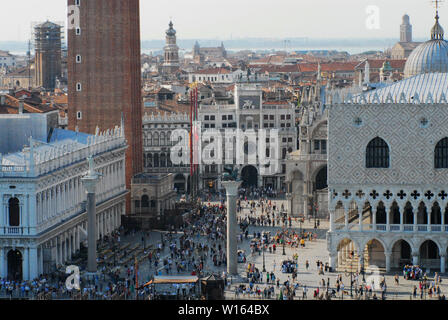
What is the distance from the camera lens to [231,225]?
5259 cm

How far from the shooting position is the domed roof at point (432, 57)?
6281cm

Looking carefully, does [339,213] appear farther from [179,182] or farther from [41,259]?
[179,182]

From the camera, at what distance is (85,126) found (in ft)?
238

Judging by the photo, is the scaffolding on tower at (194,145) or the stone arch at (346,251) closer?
the stone arch at (346,251)

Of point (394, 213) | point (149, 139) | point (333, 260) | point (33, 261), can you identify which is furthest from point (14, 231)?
point (149, 139)

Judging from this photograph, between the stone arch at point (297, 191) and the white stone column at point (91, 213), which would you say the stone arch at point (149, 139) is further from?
the white stone column at point (91, 213)

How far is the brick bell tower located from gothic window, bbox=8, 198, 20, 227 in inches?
712

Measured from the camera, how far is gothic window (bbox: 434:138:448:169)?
55250 millimetres

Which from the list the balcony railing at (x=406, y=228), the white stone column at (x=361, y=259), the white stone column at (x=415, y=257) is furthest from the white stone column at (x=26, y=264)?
the white stone column at (x=415, y=257)

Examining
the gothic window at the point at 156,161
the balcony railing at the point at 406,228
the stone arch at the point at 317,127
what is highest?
the stone arch at the point at 317,127

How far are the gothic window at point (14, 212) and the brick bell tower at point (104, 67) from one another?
18085mm

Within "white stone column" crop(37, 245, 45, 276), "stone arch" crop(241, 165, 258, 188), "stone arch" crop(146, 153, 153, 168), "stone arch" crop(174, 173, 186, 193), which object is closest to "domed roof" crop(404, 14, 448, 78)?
"white stone column" crop(37, 245, 45, 276)
